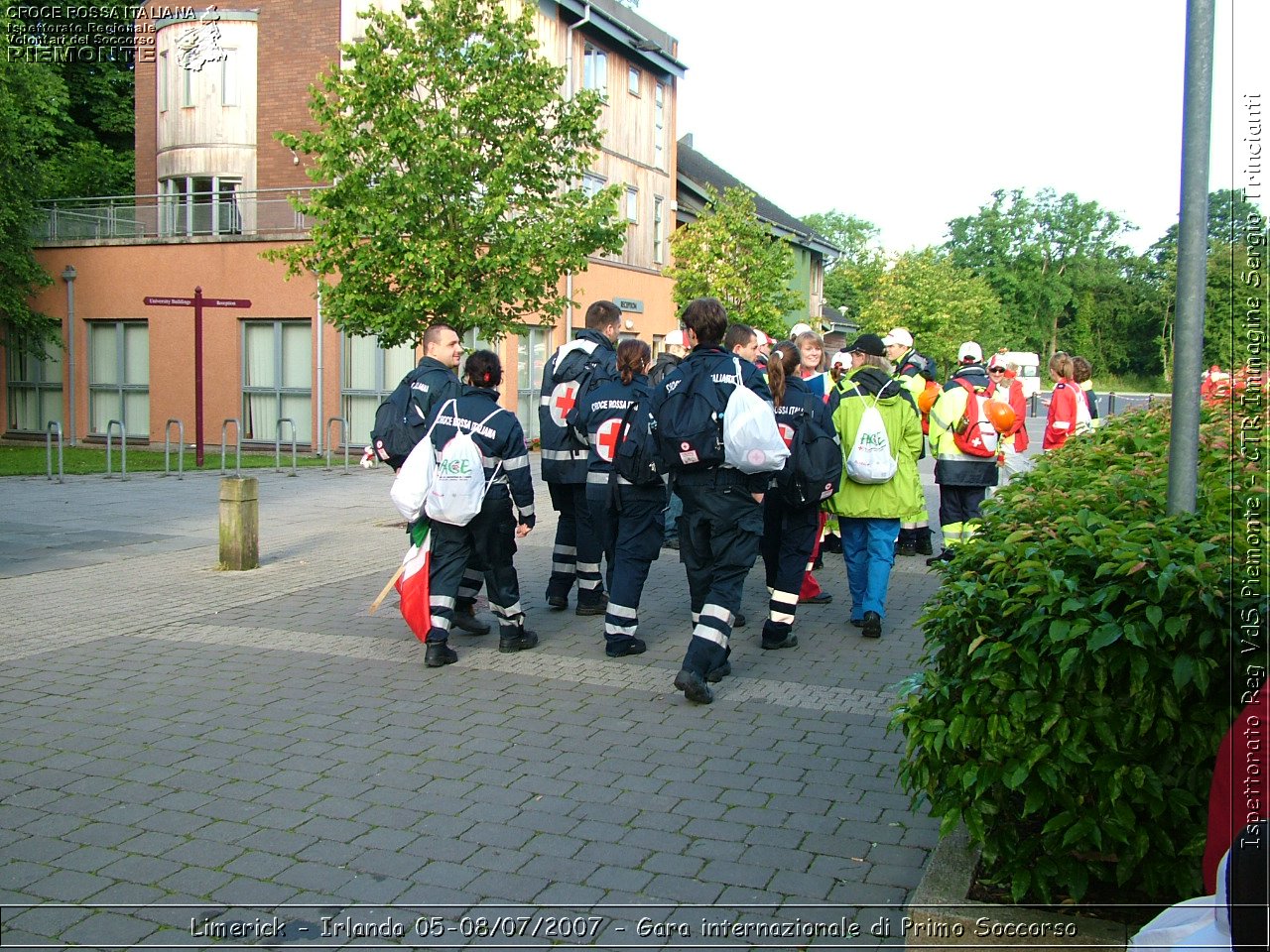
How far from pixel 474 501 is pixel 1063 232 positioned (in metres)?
101

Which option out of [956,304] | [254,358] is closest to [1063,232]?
[956,304]

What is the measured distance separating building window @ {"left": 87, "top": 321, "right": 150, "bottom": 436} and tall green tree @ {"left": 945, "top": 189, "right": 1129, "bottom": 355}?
256 feet

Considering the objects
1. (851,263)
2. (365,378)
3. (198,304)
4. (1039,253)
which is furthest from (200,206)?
(1039,253)

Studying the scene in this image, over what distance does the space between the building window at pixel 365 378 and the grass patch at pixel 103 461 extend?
943 millimetres

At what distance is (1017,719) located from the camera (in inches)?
137

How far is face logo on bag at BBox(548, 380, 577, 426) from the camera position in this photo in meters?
8.59

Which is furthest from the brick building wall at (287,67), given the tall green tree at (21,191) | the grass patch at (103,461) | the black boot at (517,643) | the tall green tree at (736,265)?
the black boot at (517,643)

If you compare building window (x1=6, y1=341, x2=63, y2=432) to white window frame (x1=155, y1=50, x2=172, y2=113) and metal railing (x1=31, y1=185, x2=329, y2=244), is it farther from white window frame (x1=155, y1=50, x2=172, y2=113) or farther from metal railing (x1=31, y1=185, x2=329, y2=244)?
white window frame (x1=155, y1=50, x2=172, y2=113)

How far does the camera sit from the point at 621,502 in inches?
299

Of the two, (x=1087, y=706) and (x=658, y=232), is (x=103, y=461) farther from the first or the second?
(x=1087, y=706)

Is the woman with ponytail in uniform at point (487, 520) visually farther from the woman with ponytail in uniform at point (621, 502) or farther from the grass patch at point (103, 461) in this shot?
the grass patch at point (103, 461)

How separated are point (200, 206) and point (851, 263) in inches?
2278

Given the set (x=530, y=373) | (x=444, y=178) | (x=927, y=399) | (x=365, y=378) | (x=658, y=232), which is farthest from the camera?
(x=658, y=232)

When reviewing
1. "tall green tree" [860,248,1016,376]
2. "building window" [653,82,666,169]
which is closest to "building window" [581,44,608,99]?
"building window" [653,82,666,169]
